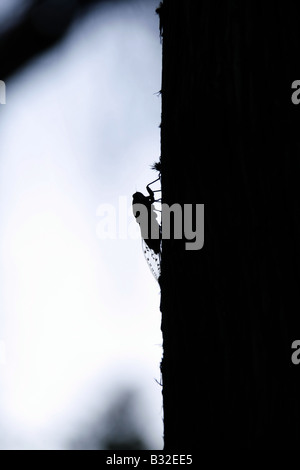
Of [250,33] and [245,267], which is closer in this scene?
[245,267]

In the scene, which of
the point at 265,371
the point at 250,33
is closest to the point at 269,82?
the point at 250,33

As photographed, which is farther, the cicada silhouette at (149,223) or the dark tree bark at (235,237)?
the cicada silhouette at (149,223)

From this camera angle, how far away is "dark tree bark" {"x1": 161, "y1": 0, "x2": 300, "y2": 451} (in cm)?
98

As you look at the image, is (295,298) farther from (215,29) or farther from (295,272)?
(215,29)

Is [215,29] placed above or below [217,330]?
above

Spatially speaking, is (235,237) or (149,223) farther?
(149,223)

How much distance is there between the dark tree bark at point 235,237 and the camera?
982 millimetres

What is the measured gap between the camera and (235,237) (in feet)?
3.44

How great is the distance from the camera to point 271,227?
3.36 ft

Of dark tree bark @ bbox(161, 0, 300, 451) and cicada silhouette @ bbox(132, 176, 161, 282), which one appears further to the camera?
cicada silhouette @ bbox(132, 176, 161, 282)
